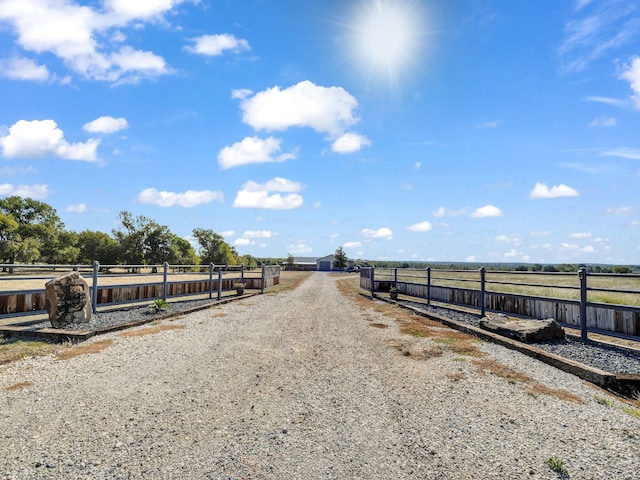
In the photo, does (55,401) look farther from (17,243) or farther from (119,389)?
(17,243)

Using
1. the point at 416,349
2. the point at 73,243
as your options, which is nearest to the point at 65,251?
the point at 73,243

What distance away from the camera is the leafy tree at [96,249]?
225ft

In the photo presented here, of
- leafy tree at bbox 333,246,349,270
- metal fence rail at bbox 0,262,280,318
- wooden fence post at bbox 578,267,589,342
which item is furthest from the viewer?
leafy tree at bbox 333,246,349,270

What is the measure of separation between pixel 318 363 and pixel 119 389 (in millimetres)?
3371

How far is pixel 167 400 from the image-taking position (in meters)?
4.93

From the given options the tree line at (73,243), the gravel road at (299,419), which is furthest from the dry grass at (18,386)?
the tree line at (73,243)

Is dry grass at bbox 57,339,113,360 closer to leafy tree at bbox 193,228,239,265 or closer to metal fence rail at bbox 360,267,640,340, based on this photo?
metal fence rail at bbox 360,267,640,340

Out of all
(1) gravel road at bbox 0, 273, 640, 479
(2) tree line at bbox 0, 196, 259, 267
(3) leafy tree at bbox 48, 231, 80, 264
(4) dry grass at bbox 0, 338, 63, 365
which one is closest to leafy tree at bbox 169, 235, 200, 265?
(2) tree line at bbox 0, 196, 259, 267

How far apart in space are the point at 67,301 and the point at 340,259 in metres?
98.2

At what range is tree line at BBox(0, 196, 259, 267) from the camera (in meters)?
59.2

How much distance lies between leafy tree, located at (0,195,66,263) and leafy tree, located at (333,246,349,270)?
6762 cm

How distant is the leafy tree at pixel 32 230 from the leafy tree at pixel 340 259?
2662 inches

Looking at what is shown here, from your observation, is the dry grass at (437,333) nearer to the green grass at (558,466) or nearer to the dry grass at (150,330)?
the green grass at (558,466)

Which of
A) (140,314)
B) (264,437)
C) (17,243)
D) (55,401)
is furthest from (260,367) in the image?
(17,243)
